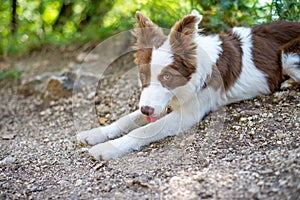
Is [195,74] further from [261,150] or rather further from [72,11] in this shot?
[72,11]

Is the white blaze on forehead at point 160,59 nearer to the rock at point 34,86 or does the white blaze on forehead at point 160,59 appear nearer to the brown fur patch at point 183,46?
the brown fur patch at point 183,46

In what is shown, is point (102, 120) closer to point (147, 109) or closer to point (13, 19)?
point (147, 109)

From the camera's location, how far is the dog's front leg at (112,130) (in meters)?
4.20

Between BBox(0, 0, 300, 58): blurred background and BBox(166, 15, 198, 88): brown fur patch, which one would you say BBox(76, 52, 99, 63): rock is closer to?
BBox(0, 0, 300, 58): blurred background

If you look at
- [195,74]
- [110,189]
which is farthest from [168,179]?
[195,74]

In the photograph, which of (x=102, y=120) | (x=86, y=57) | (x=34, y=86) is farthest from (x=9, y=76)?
(x=102, y=120)

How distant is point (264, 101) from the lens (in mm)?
4312

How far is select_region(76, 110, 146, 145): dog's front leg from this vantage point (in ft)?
13.8

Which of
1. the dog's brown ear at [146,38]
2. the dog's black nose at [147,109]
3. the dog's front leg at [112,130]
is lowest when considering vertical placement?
the dog's front leg at [112,130]

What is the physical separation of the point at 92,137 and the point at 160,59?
1106 mm

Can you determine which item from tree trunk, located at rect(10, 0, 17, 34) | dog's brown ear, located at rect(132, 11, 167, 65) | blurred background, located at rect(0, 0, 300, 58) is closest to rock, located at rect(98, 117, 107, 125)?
dog's brown ear, located at rect(132, 11, 167, 65)

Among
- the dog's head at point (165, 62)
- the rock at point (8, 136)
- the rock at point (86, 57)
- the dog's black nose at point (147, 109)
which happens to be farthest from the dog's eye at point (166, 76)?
the rock at point (86, 57)

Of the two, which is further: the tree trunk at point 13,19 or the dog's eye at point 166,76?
the tree trunk at point 13,19

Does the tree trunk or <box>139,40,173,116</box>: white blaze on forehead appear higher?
the tree trunk
